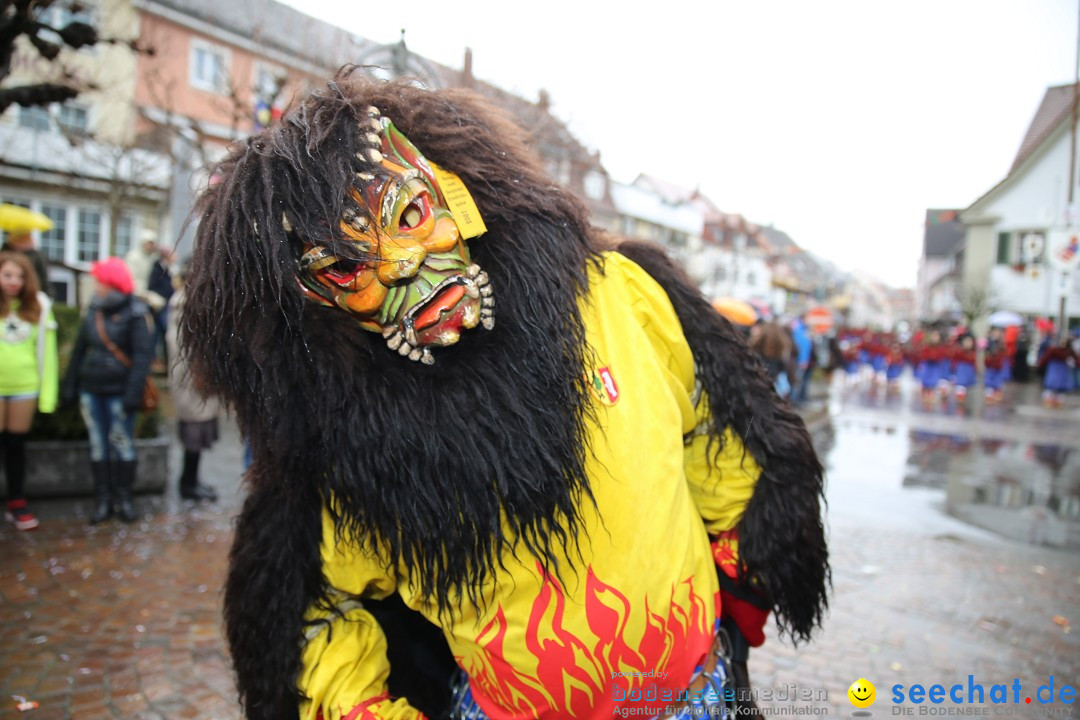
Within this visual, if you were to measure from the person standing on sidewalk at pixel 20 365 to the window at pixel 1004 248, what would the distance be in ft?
104

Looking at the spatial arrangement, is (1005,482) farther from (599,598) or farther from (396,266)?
(396,266)

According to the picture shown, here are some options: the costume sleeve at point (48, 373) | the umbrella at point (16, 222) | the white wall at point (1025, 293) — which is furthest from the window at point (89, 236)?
the white wall at point (1025, 293)

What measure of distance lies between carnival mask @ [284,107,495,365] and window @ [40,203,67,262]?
22.7 m

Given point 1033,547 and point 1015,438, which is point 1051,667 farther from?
point 1015,438

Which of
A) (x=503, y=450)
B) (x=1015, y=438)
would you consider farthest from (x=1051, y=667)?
(x=1015, y=438)

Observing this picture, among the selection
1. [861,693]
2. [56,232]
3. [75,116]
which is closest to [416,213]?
[861,693]

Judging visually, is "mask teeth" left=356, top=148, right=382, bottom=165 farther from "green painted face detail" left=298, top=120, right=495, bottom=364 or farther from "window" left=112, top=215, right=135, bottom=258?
"window" left=112, top=215, right=135, bottom=258

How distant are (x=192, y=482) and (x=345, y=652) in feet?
17.7

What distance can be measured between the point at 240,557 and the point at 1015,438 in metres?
14.8

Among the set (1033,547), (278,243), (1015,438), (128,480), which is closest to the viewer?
(278,243)

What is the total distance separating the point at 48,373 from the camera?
5289mm

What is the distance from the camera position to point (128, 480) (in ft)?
18.1

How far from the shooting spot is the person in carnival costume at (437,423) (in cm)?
139

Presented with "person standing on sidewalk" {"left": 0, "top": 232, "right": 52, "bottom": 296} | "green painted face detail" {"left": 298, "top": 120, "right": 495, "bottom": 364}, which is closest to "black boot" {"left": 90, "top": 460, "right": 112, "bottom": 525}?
"person standing on sidewalk" {"left": 0, "top": 232, "right": 52, "bottom": 296}
